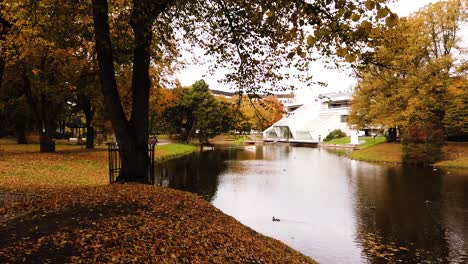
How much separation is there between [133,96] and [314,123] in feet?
248

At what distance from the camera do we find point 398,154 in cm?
3947

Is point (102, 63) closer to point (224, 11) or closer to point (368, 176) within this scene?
point (224, 11)

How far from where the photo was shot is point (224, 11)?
10.7 metres

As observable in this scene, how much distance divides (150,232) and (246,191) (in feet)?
48.9

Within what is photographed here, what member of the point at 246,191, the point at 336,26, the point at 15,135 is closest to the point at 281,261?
the point at 336,26

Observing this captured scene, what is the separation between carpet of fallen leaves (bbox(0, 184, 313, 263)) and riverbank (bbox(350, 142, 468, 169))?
29.1m

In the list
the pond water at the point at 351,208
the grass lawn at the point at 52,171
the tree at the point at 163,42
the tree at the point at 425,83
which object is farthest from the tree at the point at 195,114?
the tree at the point at 163,42

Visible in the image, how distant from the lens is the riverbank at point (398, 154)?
32662mm

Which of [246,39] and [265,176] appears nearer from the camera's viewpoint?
[246,39]

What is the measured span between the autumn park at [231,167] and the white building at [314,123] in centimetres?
4177

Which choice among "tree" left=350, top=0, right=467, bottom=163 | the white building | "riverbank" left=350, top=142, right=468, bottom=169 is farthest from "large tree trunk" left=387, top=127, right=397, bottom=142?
the white building

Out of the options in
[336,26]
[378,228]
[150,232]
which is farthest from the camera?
[378,228]

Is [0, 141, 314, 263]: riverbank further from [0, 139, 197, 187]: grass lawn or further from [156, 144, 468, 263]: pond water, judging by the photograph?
[0, 139, 197, 187]: grass lawn

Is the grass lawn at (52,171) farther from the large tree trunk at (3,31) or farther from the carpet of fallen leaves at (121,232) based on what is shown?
the carpet of fallen leaves at (121,232)
